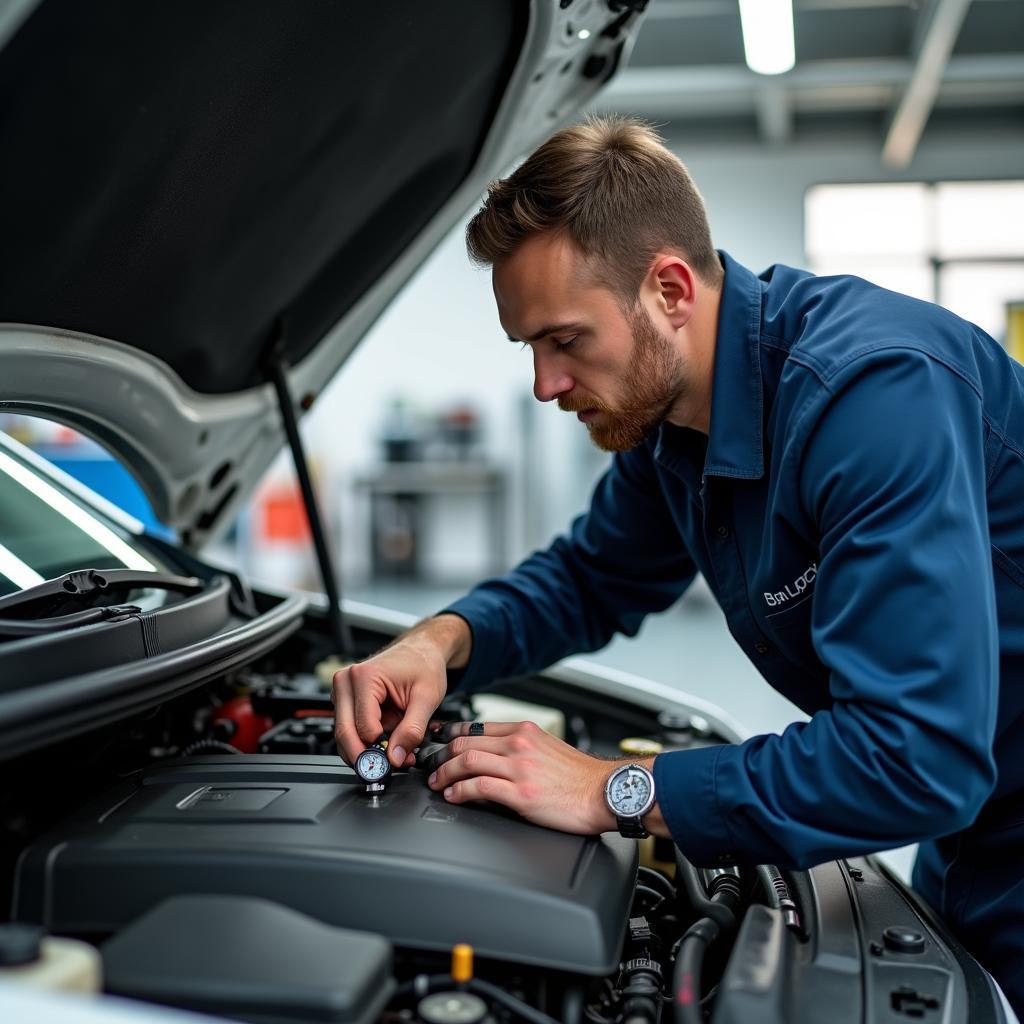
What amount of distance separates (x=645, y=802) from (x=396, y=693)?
38 centimetres

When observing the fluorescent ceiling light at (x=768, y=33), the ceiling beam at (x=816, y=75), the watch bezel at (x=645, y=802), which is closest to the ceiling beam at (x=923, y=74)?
the ceiling beam at (x=816, y=75)

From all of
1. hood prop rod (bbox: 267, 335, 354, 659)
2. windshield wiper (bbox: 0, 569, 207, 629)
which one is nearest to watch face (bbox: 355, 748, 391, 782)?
windshield wiper (bbox: 0, 569, 207, 629)

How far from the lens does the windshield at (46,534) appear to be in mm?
1214

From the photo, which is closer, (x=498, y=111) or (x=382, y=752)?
(x=382, y=752)

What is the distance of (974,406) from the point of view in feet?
3.51

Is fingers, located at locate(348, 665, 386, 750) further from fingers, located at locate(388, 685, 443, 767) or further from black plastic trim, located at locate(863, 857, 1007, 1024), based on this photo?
black plastic trim, located at locate(863, 857, 1007, 1024)

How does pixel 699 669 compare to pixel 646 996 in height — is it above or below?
below

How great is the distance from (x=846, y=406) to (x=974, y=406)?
0.43ft

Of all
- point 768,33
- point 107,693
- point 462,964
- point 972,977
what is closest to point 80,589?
point 107,693

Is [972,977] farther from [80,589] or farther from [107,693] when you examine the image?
[80,589]

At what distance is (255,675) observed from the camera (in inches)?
72.1

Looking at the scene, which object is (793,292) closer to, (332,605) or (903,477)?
Answer: (903,477)

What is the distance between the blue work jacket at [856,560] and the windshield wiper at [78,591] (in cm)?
64

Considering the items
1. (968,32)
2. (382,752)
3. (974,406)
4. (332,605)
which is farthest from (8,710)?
(968,32)
